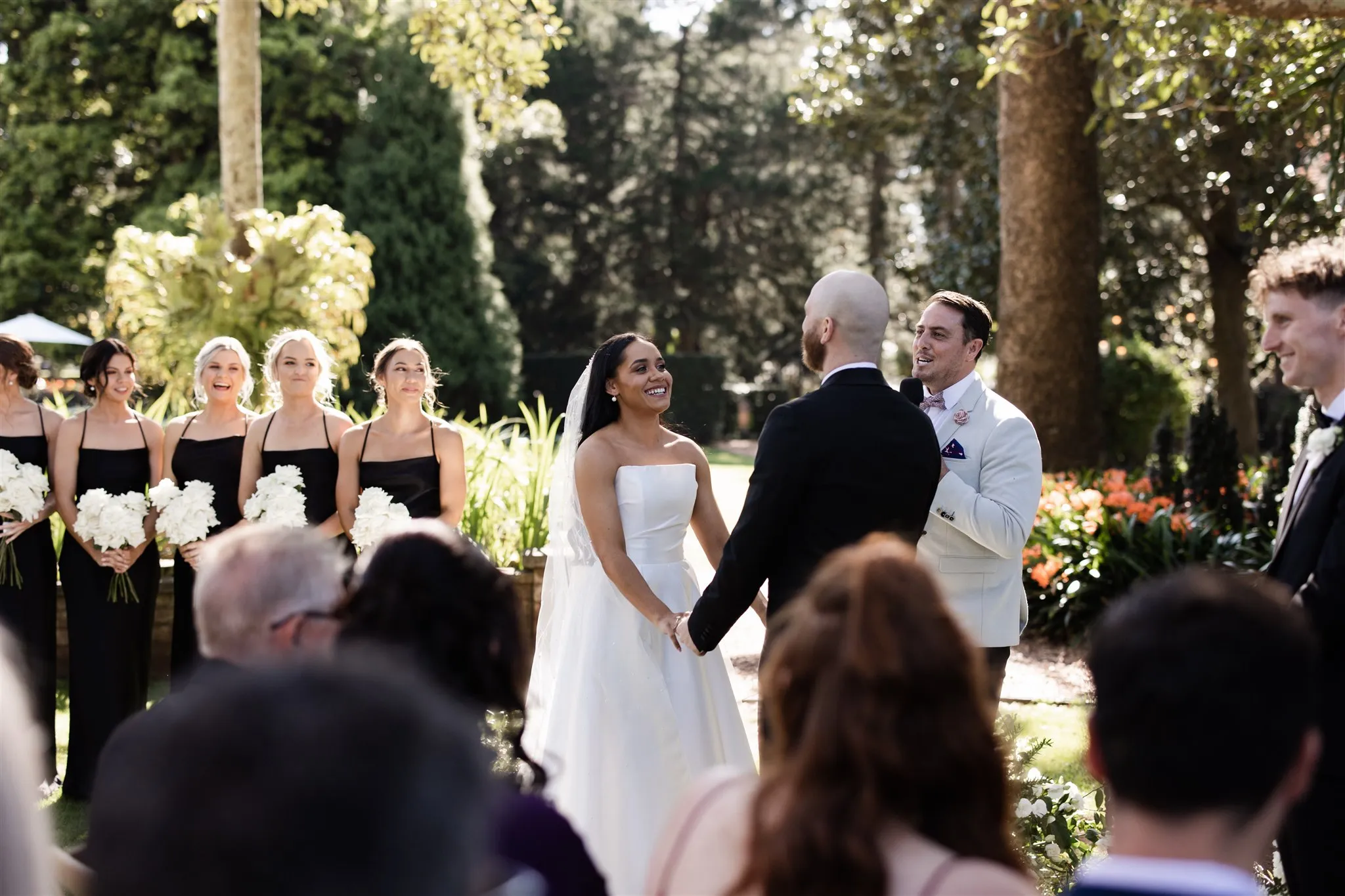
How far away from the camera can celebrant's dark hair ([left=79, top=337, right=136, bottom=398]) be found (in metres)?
6.25

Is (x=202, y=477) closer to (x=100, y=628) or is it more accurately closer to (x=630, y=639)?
(x=100, y=628)

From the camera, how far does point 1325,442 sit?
10.3 ft

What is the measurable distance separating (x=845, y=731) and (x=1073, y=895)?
0.38 meters

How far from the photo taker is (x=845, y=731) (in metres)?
1.67

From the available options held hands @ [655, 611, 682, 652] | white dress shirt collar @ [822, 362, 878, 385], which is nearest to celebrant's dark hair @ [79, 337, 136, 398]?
held hands @ [655, 611, 682, 652]

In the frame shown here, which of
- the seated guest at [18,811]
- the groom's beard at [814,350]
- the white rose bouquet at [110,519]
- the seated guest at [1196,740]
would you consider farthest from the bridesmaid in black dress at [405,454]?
the seated guest at [18,811]

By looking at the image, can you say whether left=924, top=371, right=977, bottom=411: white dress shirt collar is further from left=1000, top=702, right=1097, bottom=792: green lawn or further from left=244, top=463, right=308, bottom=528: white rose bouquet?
left=244, top=463, right=308, bottom=528: white rose bouquet

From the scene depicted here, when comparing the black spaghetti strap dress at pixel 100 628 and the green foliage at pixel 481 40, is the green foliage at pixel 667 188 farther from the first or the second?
the black spaghetti strap dress at pixel 100 628

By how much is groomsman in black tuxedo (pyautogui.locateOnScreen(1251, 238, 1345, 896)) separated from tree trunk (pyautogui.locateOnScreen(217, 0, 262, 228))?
9828mm

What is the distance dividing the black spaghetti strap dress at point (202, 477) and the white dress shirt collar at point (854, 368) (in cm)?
351

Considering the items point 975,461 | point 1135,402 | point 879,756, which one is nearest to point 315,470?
point 975,461

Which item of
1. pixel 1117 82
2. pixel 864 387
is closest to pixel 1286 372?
pixel 864 387

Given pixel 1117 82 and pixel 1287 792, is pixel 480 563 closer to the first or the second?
pixel 1287 792

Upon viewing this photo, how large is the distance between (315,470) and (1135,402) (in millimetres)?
16508
